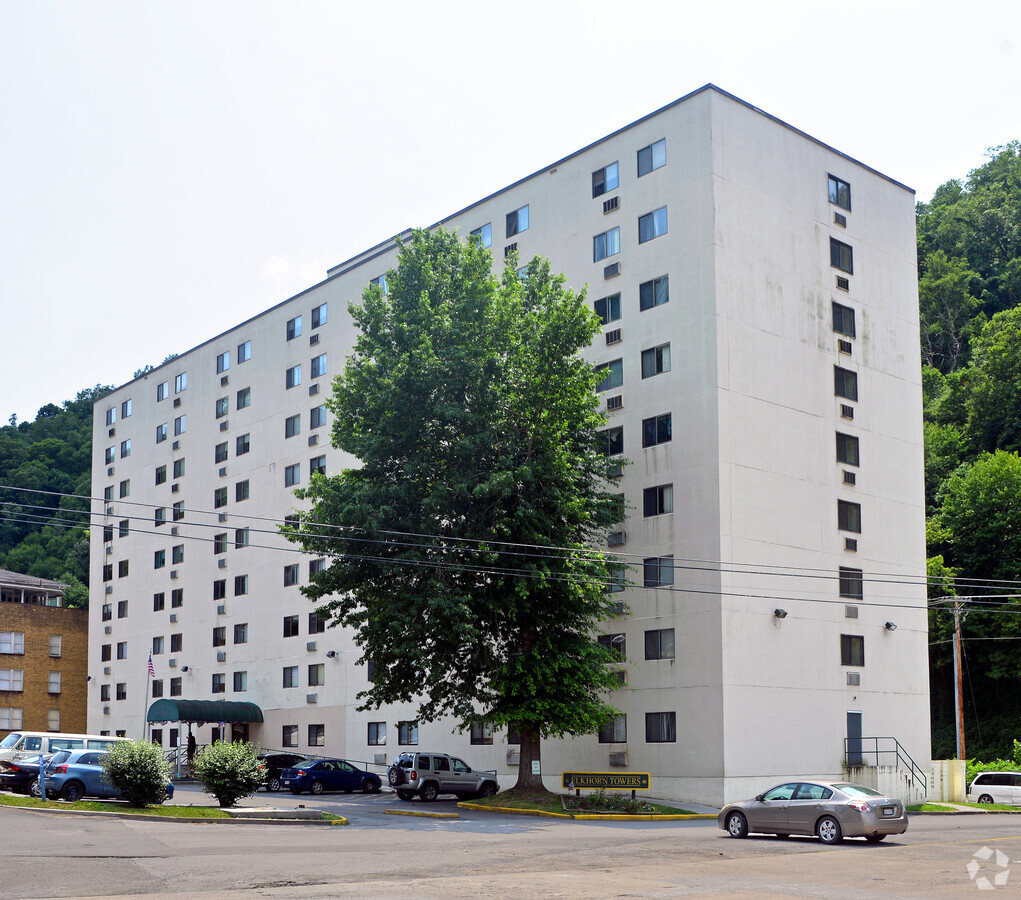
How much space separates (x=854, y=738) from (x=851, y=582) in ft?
18.3

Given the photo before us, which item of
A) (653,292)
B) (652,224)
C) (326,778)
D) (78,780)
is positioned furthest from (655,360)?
(78,780)

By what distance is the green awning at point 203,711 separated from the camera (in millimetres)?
57500

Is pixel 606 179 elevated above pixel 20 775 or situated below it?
above

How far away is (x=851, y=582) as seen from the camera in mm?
43469

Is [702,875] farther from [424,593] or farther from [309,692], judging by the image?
[309,692]

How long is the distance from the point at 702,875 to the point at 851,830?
7.73 metres

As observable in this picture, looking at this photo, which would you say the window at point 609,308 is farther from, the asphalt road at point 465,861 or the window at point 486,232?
the asphalt road at point 465,861

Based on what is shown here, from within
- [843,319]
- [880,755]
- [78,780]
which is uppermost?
[843,319]

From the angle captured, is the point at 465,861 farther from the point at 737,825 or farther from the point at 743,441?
the point at 743,441

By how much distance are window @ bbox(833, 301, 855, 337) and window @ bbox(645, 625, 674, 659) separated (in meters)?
13.6

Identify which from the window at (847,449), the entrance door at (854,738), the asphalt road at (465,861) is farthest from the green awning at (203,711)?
the window at (847,449)

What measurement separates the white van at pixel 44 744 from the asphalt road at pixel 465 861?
6924 millimetres

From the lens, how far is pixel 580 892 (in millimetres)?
15320

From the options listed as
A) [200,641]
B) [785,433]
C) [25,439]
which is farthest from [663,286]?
[25,439]
